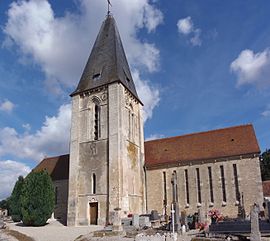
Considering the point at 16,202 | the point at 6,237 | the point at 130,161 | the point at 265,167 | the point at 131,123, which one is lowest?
the point at 6,237

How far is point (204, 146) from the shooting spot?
89.8 feet

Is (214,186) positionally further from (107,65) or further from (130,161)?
(107,65)

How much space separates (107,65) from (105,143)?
7.93 metres

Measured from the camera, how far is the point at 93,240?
1484 centimetres

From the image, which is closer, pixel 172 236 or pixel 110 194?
pixel 172 236

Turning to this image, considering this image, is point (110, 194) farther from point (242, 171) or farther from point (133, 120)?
point (242, 171)

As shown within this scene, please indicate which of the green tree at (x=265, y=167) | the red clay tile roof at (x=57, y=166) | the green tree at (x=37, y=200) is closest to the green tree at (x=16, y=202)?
the red clay tile roof at (x=57, y=166)

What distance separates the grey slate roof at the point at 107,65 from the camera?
91.1 ft

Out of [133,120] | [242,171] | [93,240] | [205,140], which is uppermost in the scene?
[133,120]

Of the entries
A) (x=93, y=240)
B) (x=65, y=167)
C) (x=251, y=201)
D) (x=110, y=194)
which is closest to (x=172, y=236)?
(x=93, y=240)

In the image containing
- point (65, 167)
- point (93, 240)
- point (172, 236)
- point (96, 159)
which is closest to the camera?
point (172, 236)

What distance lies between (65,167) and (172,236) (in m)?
25.0

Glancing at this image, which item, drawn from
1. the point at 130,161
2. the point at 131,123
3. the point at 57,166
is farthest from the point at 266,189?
the point at 57,166

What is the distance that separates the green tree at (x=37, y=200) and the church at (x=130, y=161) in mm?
1813
